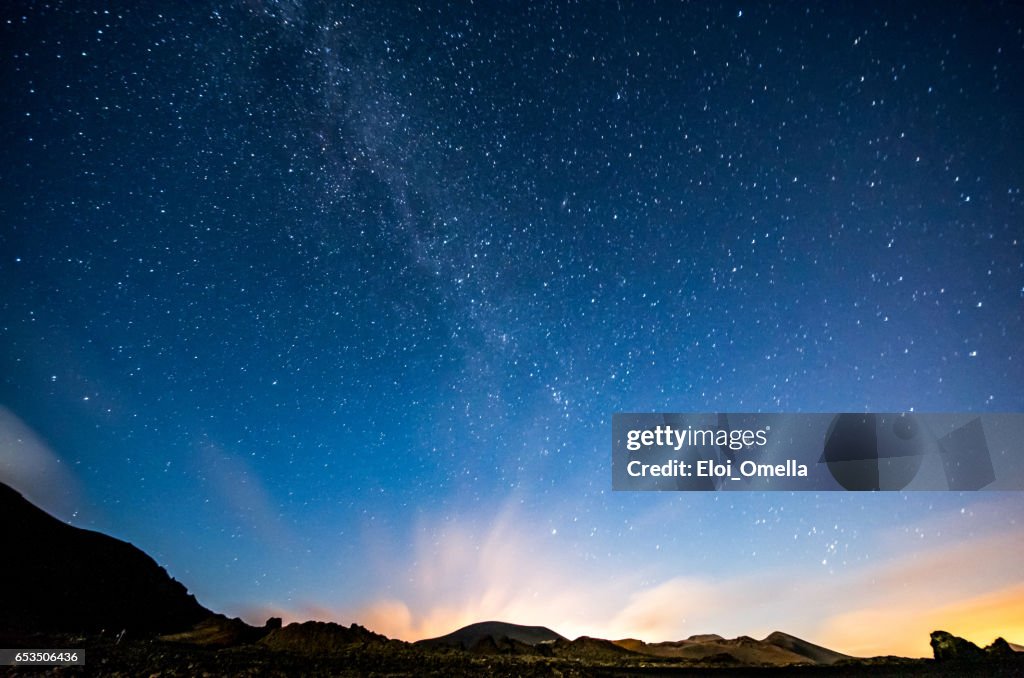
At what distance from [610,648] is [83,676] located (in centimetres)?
8211

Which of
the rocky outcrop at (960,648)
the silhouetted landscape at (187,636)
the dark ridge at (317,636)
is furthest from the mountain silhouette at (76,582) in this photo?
the rocky outcrop at (960,648)

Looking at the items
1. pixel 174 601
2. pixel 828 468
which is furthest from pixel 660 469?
pixel 174 601

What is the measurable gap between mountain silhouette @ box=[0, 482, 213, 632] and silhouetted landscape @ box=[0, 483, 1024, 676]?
134mm

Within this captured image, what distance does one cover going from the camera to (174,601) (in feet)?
200

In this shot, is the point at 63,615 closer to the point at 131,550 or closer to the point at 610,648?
the point at 131,550

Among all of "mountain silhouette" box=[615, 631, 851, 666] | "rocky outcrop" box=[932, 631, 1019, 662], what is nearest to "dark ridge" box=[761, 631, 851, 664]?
"mountain silhouette" box=[615, 631, 851, 666]

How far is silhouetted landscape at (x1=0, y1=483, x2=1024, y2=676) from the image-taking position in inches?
1027

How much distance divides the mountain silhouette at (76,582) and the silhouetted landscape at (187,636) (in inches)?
5.3

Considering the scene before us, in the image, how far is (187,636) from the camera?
4688cm

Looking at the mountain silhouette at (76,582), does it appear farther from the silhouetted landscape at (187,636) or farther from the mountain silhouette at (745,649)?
the mountain silhouette at (745,649)

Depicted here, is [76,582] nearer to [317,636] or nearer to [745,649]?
[317,636]

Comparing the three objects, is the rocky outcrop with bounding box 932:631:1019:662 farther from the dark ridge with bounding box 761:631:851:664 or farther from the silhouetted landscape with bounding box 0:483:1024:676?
the dark ridge with bounding box 761:631:851:664

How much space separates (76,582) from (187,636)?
47.3 feet

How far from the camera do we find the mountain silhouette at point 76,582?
4522 centimetres
